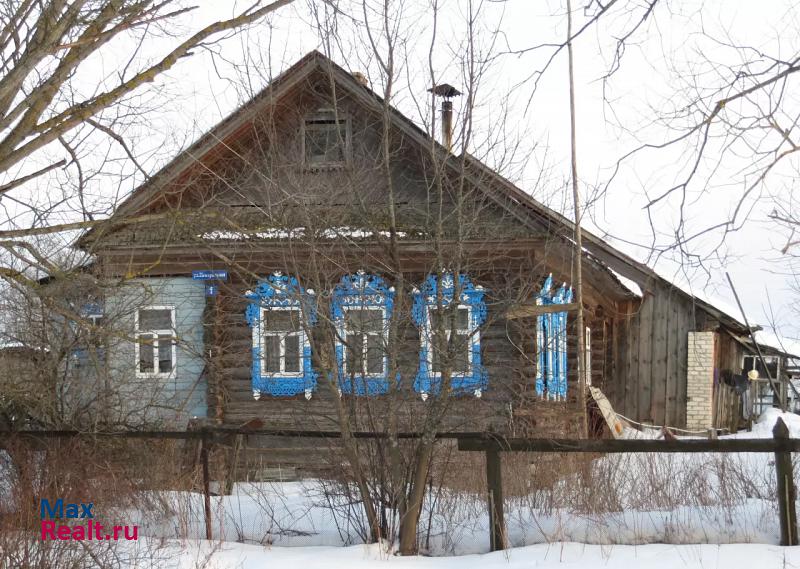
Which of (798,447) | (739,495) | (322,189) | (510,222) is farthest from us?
(510,222)

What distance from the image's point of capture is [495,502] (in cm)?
720

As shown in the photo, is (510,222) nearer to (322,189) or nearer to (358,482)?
(322,189)

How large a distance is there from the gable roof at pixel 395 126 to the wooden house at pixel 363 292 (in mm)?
42

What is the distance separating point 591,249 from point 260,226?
748 centimetres

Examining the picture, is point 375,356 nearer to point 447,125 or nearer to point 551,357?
point 447,125

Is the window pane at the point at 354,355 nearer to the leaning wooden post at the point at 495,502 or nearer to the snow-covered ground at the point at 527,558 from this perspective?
the leaning wooden post at the point at 495,502

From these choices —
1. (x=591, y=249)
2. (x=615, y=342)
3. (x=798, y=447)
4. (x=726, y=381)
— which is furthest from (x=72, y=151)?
(x=726, y=381)

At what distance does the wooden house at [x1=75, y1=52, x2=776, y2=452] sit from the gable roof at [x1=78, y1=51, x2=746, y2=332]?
0.14 feet

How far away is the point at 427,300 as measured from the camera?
25.6 ft

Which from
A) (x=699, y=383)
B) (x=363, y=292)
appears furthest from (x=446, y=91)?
(x=699, y=383)

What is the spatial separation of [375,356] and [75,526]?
270 centimetres

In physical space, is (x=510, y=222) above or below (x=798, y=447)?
above

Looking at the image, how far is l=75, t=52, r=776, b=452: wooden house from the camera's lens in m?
7.50

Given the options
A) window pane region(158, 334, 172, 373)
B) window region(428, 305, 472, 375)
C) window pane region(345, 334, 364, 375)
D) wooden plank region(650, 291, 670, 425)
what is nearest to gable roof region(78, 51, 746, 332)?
window region(428, 305, 472, 375)
